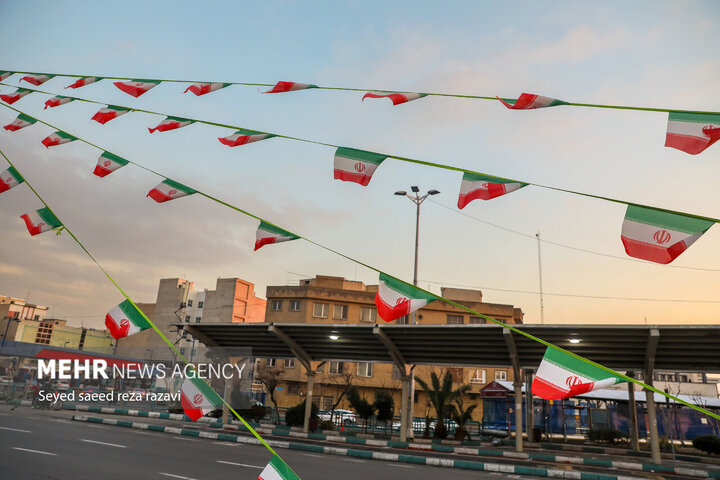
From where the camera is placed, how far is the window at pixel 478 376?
46.9m

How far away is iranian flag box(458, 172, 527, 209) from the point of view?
4.62 metres

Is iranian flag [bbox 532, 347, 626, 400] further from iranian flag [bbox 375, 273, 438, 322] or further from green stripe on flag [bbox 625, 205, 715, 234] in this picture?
iranian flag [bbox 375, 273, 438, 322]

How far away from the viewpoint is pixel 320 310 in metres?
47.3

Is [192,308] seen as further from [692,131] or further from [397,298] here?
[692,131]

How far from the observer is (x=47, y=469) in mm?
9617

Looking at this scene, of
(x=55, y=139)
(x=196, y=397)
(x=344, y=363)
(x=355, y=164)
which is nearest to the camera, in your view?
(x=196, y=397)

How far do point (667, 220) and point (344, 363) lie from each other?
4391 cm

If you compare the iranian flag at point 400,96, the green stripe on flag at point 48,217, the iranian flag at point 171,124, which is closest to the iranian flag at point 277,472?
the iranian flag at point 400,96

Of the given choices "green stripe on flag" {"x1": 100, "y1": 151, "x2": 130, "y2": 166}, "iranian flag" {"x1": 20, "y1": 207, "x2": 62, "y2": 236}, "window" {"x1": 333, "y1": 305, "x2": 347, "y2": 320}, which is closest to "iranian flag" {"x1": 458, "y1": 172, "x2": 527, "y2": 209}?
"green stripe on flag" {"x1": 100, "y1": 151, "x2": 130, "y2": 166}

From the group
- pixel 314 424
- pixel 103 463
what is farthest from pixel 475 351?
pixel 103 463

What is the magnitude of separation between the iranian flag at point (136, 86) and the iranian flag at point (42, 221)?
213cm

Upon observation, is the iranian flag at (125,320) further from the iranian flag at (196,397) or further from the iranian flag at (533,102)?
the iranian flag at (533,102)

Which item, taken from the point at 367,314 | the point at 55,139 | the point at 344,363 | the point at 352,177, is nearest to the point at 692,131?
the point at 352,177

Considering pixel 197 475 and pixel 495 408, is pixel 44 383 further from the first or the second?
pixel 495 408
